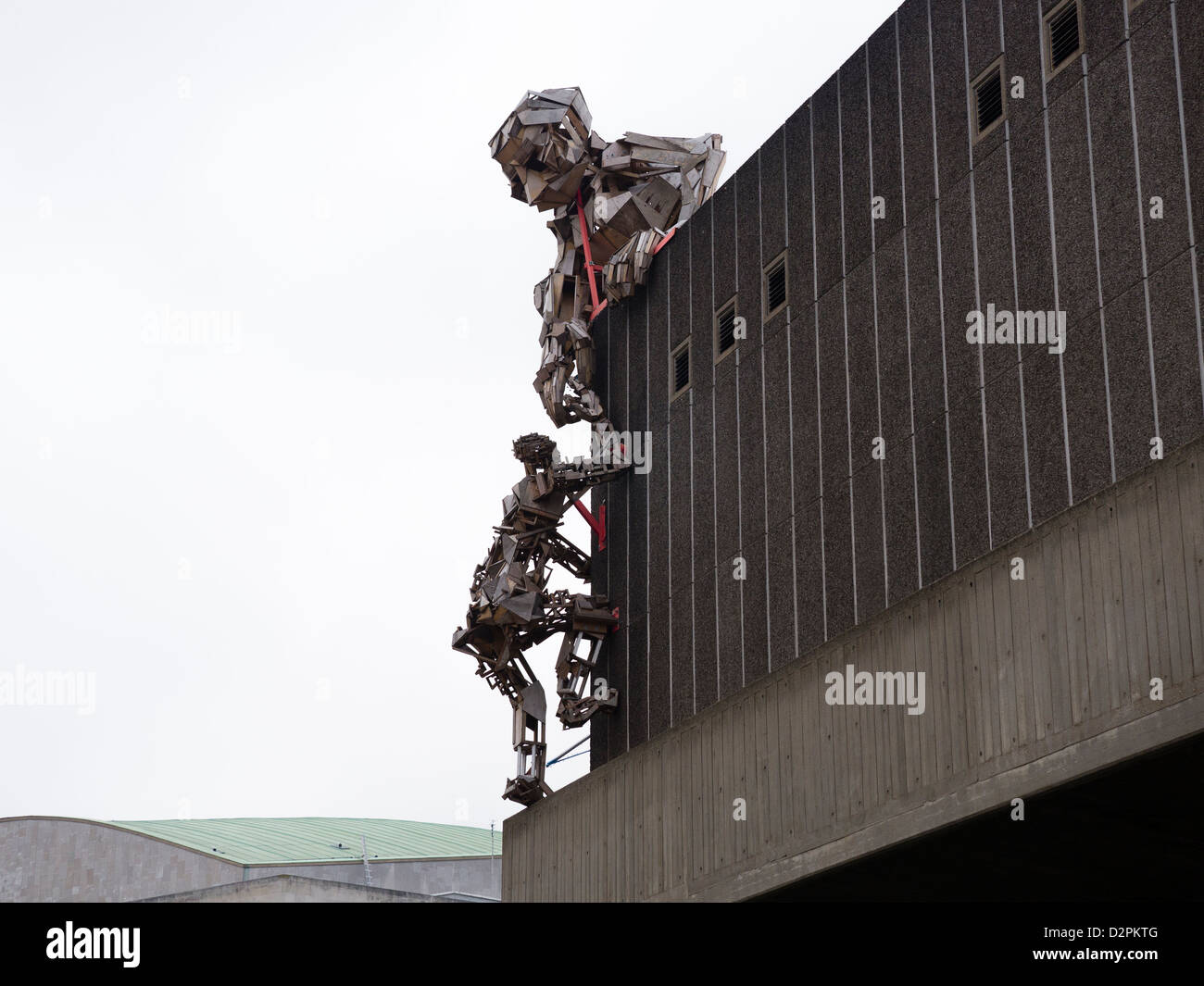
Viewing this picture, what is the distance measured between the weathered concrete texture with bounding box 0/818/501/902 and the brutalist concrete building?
121 feet

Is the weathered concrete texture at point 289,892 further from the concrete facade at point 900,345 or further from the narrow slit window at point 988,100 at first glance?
the narrow slit window at point 988,100

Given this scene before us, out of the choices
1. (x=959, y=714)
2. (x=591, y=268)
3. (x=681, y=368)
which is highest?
(x=591, y=268)

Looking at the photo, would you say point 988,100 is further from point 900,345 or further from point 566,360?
point 566,360

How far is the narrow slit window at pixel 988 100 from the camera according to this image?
23562 millimetres

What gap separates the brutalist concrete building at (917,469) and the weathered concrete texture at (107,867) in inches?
1451

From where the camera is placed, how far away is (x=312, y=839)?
74188 mm

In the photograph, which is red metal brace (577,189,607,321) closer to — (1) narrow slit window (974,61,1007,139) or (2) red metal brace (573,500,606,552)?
(2) red metal brace (573,500,606,552)

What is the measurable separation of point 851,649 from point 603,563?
43.5 feet

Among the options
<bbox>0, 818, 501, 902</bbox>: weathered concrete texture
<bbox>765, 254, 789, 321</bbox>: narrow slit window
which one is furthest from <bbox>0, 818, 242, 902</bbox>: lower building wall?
<bbox>765, 254, 789, 321</bbox>: narrow slit window

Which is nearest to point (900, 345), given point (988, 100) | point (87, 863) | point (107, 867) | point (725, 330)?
point (988, 100)

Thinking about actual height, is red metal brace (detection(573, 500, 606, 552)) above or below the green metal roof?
above

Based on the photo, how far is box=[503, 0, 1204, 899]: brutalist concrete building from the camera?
17.7 metres

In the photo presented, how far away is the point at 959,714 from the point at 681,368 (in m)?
13.9
